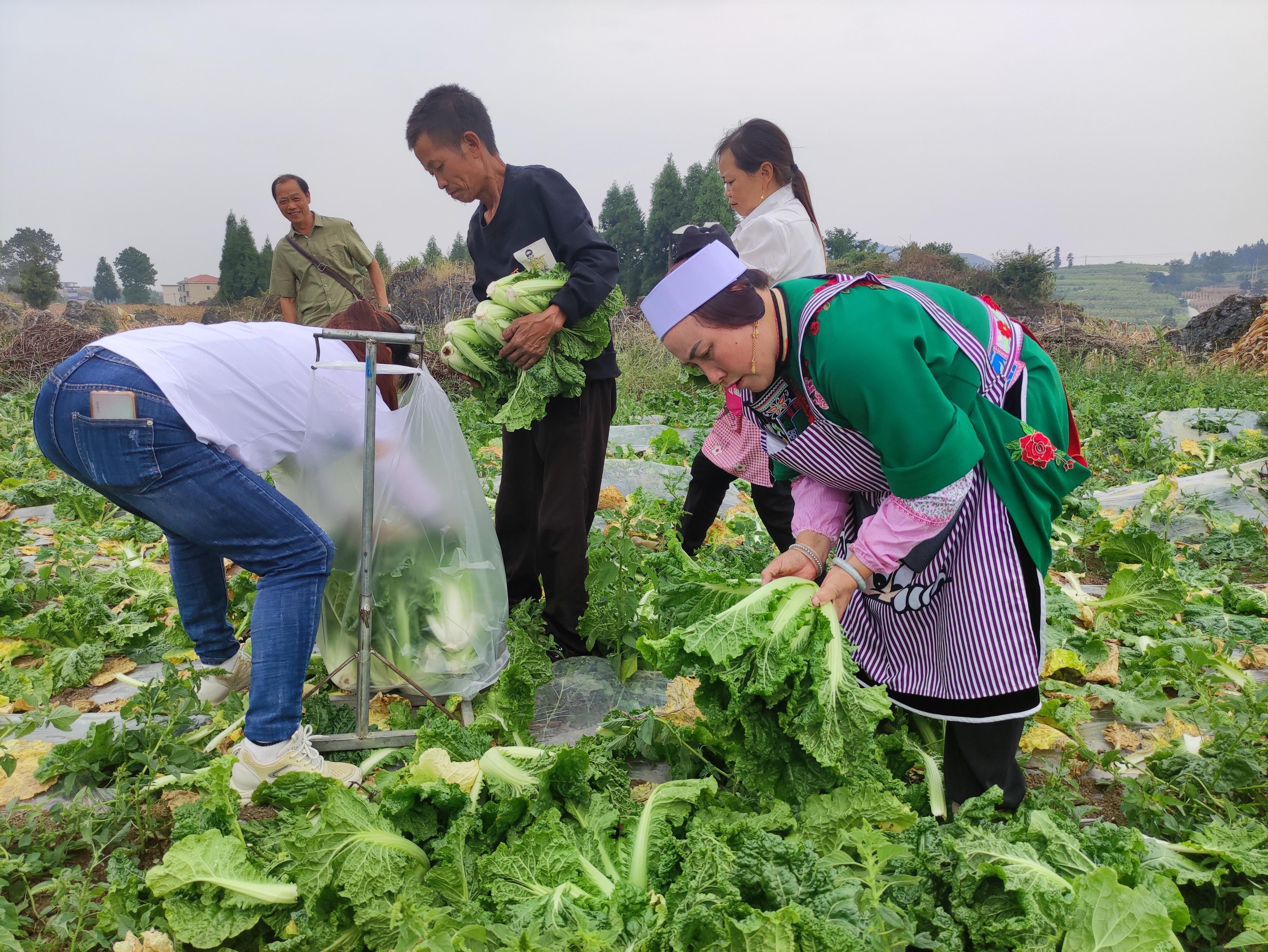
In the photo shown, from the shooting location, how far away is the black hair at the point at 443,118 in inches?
111

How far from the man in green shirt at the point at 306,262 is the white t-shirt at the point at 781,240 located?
3645 millimetres

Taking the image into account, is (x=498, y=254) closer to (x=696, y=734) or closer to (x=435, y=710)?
(x=435, y=710)

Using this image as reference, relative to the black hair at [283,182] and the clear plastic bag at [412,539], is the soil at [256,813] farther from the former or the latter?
the black hair at [283,182]

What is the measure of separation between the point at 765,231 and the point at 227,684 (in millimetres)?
2681

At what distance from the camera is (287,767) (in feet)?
7.57

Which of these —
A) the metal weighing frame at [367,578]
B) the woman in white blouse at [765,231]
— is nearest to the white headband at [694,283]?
the metal weighing frame at [367,578]

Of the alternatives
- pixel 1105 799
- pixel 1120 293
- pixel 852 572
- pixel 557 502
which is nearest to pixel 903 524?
pixel 852 572

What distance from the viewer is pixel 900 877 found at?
1.73 m

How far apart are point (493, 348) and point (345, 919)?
6.44ft

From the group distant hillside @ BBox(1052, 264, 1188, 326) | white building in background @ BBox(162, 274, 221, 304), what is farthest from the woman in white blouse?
white building in background @ BBox(162, 274, 221, 304)

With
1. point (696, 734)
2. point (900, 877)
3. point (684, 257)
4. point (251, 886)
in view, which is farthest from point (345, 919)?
point (684, 257)

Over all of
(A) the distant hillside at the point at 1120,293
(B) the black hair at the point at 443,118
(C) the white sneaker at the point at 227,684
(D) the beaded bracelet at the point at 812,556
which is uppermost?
(A) the distant hillside at the point at 1120,293

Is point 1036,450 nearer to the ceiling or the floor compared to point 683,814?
nearer to the ceiling

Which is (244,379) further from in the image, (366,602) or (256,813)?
(256,813)
